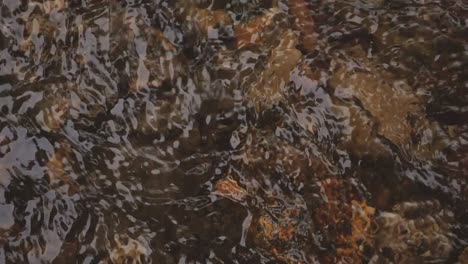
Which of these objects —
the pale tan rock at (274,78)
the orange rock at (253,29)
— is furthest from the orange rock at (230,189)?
the orange rock at (253,29)

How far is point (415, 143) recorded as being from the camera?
213cm

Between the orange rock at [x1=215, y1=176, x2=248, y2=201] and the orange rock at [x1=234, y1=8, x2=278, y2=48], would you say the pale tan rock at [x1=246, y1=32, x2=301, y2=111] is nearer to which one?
the orange rock at [x1=234, y1=8, x2=278, y2=48]

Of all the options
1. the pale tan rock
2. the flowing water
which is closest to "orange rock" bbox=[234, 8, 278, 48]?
the flowing water

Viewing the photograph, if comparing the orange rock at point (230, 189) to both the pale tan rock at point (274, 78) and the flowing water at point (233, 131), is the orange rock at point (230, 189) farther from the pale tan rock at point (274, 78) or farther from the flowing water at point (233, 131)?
the pale tan rock at point (274, 78)

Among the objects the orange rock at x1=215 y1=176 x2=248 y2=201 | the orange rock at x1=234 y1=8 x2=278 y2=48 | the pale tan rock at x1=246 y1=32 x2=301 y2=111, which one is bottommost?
the orange rock at x1=215 y1=176 x2=248 y2=201

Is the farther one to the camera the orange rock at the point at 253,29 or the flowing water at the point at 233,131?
the orange rock at the point at 253,29

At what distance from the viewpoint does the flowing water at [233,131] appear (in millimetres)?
2119

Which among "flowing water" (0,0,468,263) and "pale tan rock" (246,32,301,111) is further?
A: "pale tan rock" (246,32,301,111)

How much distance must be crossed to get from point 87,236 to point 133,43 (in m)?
0.84

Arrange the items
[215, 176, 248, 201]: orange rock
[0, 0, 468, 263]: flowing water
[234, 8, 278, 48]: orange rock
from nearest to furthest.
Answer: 1. [0, 0, 468, 263]: flowing water
2. [215, 176, 248, 201]: orange rock
3. [234, 8, 278, 48]: orange rock

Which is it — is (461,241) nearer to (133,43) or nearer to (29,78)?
(133,43)

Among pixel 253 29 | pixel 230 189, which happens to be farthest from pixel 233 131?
pixel 253 29

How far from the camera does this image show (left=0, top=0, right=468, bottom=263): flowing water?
2.12 m

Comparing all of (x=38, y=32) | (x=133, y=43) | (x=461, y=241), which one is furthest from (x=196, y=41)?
(x=461, y=241)
